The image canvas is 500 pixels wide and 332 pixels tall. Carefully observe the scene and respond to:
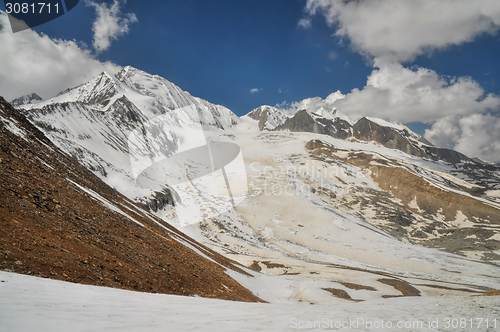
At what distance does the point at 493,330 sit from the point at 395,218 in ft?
387

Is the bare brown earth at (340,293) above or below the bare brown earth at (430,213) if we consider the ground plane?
below

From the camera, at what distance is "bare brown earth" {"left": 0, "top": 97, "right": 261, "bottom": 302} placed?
Answer: 9.80 meters

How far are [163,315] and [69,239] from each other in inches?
315

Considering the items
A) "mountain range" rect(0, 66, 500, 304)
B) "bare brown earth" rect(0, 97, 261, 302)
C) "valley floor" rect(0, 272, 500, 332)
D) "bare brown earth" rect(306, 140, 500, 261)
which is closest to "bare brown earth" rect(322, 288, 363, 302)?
"mountain range" rect(0, 66, 500, 304)

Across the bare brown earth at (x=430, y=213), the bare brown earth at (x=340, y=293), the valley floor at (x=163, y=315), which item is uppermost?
the bare brown earth at (x=430, y=213)

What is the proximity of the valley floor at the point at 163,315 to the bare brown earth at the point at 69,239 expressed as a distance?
2.21 meters

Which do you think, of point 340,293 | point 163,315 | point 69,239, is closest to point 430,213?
point 340,293

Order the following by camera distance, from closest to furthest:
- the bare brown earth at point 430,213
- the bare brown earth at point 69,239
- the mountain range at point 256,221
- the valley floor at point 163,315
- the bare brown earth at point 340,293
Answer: the valley floor at point 163,315, the bare brown earth at point 69,239, the mountain range at point 256,221, the bare brown earth at point 340,293, the bare brown earth at point 430,213

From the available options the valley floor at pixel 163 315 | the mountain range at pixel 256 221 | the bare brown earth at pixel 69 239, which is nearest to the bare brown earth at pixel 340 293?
the mountain range at pixel 256 221

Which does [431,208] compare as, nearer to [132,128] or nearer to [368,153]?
[368,153]

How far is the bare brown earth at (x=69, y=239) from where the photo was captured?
9.80 metres

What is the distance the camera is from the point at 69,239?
12.5m

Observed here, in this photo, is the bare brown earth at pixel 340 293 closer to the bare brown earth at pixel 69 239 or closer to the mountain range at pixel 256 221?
the mountain range at pixel 256 221

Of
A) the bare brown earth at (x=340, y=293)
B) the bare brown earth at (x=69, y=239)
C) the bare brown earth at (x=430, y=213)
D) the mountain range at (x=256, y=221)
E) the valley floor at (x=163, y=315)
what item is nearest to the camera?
the valley floor at (x=163, y=315)
